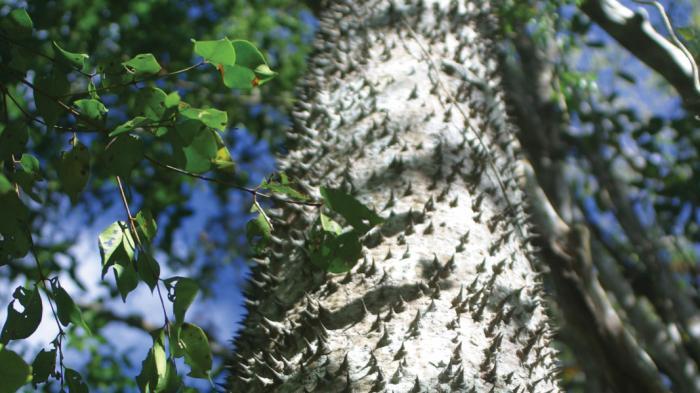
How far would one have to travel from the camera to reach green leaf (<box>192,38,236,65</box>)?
1.31 meters

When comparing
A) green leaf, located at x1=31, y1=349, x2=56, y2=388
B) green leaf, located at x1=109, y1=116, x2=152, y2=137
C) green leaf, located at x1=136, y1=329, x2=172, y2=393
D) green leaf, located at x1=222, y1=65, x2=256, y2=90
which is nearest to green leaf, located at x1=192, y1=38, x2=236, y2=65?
green leaf, located at x1=222, y1=65, x2=256, y2=90

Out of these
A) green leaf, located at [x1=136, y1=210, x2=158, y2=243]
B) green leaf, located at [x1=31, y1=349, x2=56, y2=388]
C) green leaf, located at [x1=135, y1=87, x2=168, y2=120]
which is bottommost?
green leaf, located at [x1=31, y1=349, x2=56, y2=388]

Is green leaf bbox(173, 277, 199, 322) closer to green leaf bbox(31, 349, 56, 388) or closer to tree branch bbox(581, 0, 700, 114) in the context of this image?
green leaf bbox(31, 349, 56, 388)

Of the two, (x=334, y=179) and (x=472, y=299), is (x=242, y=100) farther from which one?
(x=472, y=299)

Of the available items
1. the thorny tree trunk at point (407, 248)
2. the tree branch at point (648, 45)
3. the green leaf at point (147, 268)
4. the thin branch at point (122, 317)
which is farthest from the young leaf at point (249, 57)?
the thin branch at point (122, 317)

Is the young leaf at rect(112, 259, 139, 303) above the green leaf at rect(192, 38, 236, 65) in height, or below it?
below

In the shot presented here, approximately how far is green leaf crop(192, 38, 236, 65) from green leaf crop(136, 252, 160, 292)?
34 cm

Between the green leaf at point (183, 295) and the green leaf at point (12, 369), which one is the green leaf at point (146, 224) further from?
the green leaf at point (12, 369)

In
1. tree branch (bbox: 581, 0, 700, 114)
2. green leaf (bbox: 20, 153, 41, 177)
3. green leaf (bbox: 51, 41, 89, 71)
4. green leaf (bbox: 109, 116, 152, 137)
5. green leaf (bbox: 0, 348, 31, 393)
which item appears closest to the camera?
green leaf (bbox: 0, 348, 31, 393)

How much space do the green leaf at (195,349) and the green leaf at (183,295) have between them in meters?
0.06

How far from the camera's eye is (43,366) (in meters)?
1.43

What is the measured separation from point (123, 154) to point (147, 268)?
0.20 m

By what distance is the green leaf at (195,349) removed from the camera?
4.47 feet

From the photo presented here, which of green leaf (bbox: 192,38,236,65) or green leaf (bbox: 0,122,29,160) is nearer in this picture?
green leaf (bbox: 192,38,236,65)
